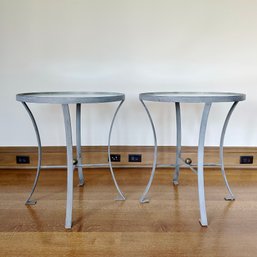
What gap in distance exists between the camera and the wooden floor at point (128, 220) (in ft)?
4.15

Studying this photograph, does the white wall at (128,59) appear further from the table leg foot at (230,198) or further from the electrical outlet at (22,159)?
the table leg foot at (230,198)

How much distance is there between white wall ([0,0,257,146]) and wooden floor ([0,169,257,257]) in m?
0.50

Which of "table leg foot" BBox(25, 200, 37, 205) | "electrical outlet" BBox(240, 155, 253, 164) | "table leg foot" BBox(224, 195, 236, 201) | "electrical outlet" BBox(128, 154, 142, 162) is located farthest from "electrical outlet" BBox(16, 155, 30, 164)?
"electrical outlet" BBox(240, 155, 253, 164)

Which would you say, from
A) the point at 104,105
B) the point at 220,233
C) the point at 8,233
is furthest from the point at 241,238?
the point at 104,105

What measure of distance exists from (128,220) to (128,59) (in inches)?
56.1

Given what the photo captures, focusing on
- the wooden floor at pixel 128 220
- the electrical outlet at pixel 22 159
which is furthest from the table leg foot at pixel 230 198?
the electrical outlet at pixel 22 159

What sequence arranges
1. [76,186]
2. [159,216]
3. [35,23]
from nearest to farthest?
[159,216] < [76,186] < [35,23]

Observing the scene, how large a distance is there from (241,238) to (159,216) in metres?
0.48

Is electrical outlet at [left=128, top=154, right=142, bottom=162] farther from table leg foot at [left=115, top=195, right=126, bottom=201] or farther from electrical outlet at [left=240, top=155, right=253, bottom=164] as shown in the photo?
electrical outlet at [left=240, top=155, right=253, bottom=164]

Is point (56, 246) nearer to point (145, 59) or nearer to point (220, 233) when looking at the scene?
point (220, 233)

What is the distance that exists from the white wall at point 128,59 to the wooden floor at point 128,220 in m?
0.50

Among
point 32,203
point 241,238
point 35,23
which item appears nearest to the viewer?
point 241,238

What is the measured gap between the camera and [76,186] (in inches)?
81.0

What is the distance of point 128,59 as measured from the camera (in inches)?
90.4
